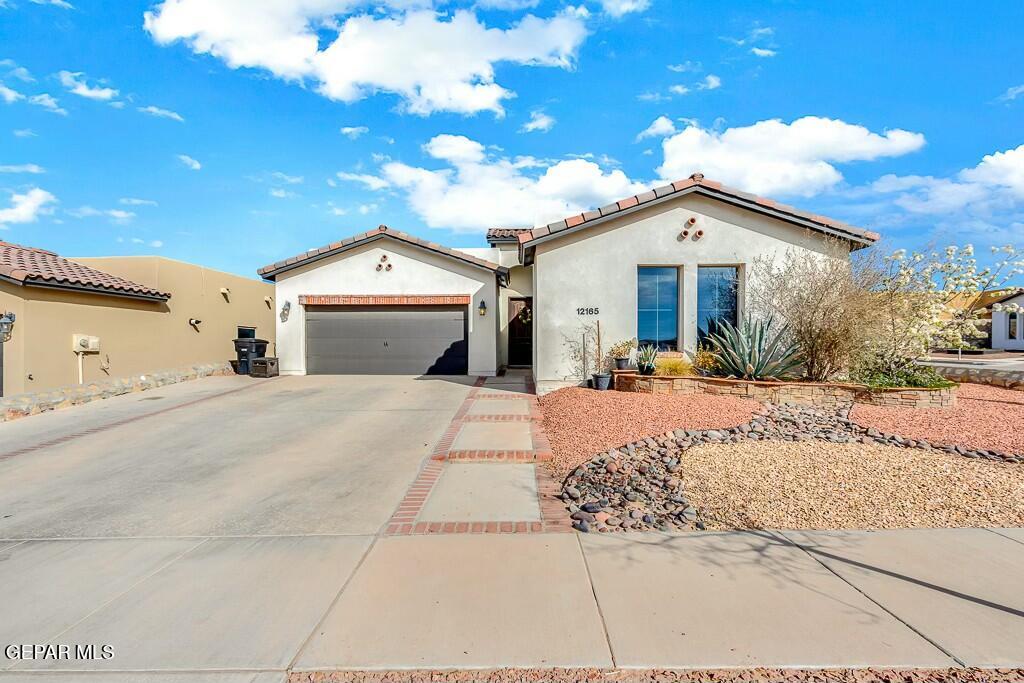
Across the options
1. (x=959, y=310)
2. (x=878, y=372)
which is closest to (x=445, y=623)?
(x=878, y=372)

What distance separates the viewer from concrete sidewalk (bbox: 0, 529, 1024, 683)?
2660 millimetres

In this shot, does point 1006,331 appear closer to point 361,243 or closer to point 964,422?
point 964,422

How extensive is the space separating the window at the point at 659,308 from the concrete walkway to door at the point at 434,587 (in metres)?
6.74

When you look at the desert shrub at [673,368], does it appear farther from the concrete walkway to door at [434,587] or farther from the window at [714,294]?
the concrete walkway to door at [434,587]

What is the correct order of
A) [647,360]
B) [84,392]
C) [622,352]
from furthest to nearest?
[622,352] → [84,392] → [647,360]

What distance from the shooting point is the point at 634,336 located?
11055mm

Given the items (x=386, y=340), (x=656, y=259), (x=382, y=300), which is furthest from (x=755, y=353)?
(x=382, y=300)

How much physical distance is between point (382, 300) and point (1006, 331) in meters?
37.2

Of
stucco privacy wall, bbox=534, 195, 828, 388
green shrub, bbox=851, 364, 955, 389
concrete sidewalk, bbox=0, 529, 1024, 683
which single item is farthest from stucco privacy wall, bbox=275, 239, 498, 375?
concrete sidewalk, bbox=0, 529, 1024, 683

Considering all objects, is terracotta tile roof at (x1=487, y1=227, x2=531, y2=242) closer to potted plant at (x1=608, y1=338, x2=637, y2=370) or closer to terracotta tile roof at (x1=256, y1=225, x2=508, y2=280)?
terracotta tile roof at (x1=256, y1=225, x2=508, y2=280)

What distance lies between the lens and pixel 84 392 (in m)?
10.8

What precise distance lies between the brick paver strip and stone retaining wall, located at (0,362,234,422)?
853cm

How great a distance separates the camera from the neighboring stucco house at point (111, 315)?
32.7 feet

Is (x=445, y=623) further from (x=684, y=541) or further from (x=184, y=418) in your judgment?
(x=184, y=418)
